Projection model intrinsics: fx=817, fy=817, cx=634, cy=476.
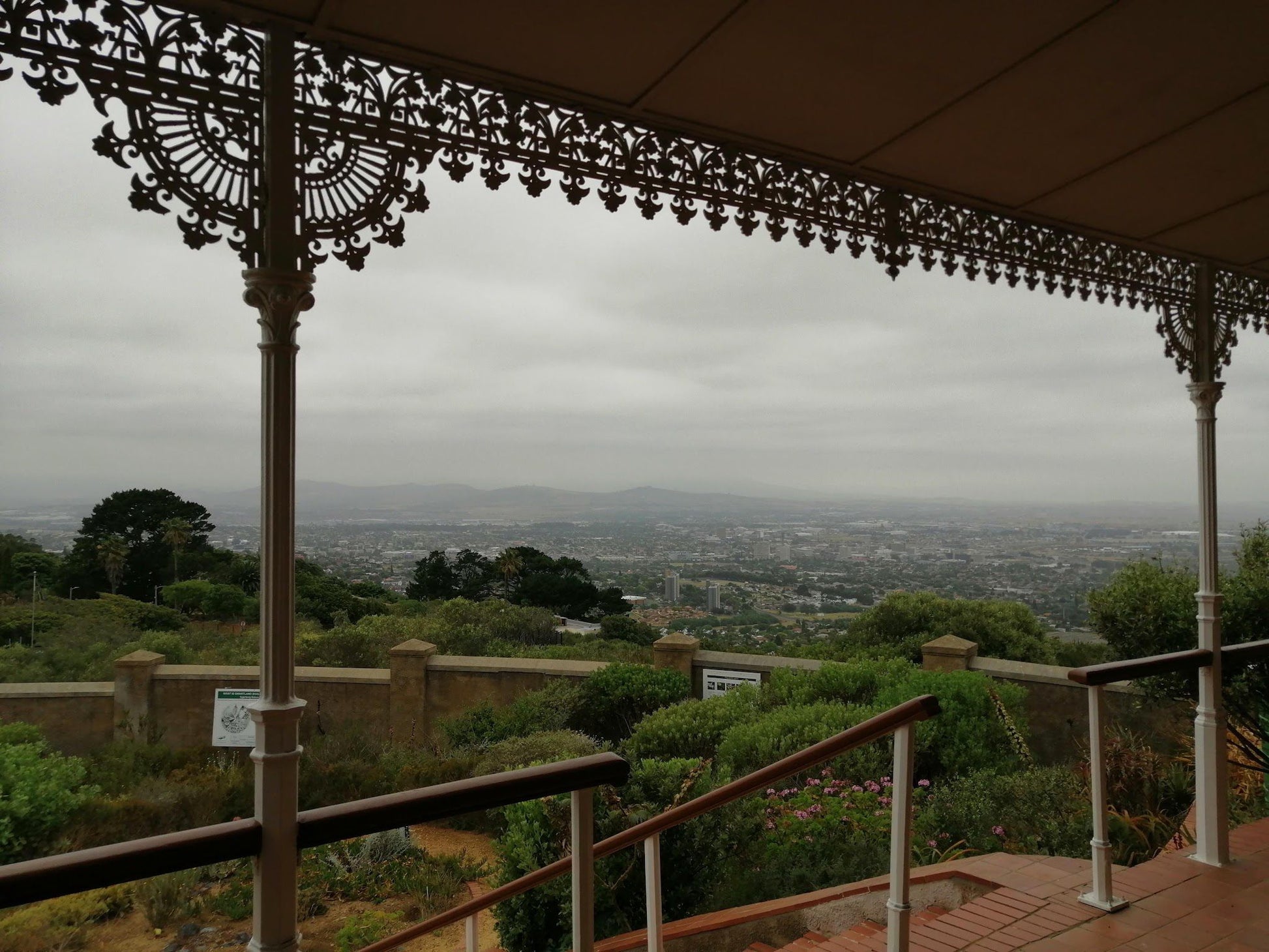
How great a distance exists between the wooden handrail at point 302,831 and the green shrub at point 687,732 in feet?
16.2

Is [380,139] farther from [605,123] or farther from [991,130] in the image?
[991,130]

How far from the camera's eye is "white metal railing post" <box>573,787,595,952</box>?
167 cm

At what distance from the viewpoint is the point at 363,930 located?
4668 mm

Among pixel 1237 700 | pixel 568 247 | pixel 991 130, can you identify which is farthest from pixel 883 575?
pixel 991 130

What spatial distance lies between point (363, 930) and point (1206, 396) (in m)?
5.14

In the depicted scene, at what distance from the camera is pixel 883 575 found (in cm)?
1148

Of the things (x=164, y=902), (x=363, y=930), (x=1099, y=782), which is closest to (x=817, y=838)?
(x=1099, y=782)

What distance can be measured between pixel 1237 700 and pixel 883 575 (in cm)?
685

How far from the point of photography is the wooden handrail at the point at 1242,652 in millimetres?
3322

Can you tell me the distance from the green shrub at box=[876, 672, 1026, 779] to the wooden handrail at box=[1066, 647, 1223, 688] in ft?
8.17

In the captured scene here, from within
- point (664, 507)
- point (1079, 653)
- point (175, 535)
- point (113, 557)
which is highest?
point (664, 507)

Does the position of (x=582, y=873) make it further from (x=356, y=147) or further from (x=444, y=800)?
(x=356, y=147)

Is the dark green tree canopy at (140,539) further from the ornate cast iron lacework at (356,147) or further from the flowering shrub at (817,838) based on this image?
the ornate cast iron lacework at (356,147)

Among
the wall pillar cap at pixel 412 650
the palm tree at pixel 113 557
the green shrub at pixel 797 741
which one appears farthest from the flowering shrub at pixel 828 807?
the palm tree at pixel 113 557
